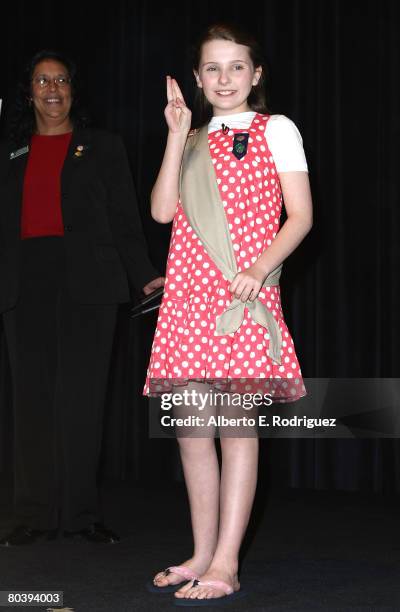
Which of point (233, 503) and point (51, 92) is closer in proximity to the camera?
point (233, 503)

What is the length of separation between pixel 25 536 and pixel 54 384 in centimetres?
43

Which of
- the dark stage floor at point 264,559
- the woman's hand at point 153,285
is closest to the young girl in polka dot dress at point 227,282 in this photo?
the dark stage floor at point 264,559

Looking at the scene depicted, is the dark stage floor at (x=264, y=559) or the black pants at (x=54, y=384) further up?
the black pants at (x=54, y=384)

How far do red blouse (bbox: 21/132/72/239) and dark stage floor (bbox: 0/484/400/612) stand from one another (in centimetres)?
87

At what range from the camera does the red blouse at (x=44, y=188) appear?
8.34ft

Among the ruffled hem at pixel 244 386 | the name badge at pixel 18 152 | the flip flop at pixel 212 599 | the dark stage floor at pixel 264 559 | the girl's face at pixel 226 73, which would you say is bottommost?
the dark stage floor at pixel 264 559

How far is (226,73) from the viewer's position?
1.95m

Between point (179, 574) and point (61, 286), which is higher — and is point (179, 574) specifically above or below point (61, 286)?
below

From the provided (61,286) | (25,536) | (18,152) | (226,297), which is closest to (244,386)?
(226,297)

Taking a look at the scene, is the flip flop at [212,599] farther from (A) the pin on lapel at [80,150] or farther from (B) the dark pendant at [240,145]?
(A) the pin on lapel at [80,150]

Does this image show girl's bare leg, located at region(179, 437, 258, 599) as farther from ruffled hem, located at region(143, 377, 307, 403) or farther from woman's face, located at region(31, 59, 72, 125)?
woman's face, located at region(31, 59, 72, 125)

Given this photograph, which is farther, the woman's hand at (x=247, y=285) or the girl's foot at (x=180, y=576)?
the girl's foot at (x=180, y=576)

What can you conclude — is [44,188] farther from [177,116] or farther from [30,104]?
[177,116]

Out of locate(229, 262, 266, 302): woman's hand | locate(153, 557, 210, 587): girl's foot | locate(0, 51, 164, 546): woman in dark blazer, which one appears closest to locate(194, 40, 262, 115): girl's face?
locate(229, 262, 266, 302): woman's hand
